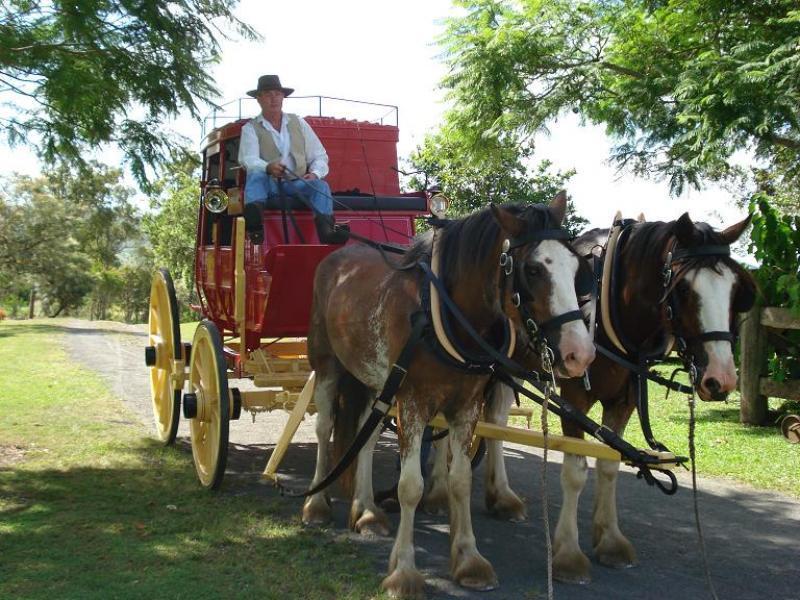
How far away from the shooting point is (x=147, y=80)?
619 cm

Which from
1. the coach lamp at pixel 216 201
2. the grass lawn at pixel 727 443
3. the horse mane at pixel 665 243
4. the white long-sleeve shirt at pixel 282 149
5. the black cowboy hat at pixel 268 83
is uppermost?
the black cowboy hat at pixel 268 83

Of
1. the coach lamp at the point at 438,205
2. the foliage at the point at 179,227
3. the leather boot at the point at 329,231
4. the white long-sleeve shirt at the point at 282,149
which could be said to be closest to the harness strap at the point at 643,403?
the leather boot at the point at 329,231

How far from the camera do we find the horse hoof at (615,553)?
4.67 metres

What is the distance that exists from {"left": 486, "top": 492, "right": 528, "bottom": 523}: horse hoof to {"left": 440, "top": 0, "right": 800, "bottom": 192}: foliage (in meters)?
5.55

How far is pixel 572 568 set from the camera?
4391 millimetres

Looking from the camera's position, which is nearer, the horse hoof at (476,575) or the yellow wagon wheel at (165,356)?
the horse hoof at (476,575)

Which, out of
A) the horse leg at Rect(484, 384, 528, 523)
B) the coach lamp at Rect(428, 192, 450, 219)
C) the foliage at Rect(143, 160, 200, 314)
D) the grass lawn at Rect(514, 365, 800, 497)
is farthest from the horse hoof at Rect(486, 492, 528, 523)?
the foliage at Rect(143, 160, 200, 314)

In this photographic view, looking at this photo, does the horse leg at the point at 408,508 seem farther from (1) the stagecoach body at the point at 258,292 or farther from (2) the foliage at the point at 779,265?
(2) the foliage at the point at 779,265

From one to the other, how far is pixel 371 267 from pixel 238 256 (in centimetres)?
131

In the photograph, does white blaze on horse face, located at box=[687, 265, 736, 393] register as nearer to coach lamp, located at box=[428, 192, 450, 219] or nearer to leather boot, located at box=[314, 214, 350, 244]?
leather boot, located at box=[314, 214, 350, 244]

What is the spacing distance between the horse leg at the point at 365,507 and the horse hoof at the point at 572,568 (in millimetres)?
1210

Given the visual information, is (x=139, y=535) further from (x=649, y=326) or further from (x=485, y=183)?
(x=485, y=183)

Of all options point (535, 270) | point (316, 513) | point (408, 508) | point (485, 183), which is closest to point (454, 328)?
point (535, 270)

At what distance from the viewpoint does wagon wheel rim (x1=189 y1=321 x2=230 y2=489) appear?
5816 mm
